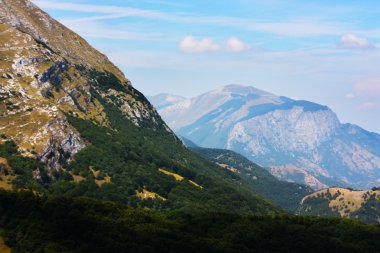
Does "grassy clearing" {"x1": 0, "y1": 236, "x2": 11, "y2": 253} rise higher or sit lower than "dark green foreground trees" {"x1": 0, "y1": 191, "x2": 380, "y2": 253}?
lower

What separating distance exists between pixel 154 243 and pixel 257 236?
50.1 m

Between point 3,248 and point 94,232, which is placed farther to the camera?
point 94,232

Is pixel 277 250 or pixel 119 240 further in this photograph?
pixel 277 250

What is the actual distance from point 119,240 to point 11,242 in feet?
119

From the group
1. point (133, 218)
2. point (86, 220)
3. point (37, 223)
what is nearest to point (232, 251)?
point (133, 218)

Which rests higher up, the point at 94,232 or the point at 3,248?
the point at 94,232

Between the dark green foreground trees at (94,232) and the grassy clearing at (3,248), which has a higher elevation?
the dark green foreground trees at (94,232)

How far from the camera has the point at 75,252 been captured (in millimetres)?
146125

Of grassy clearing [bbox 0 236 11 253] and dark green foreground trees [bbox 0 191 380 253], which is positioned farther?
dark green foreground trees [bbox 0 191 380 253]

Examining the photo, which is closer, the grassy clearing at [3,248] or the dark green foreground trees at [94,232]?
the grassy clearing at [3,248]

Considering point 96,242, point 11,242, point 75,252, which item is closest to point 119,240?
point 96,242

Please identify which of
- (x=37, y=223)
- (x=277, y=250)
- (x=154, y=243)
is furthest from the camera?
(x=277, y=250)

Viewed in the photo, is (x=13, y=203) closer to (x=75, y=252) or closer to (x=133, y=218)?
(x=75, y=252)

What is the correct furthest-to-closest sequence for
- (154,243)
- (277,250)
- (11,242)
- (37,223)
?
1. (277,250)
2. (154,243)
3. (37,223)
4. (11,242)
